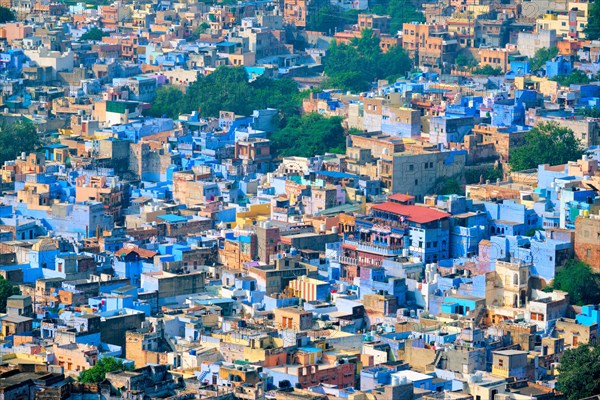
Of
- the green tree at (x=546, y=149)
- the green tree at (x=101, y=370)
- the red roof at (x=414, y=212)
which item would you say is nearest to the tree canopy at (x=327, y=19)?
the green tree at (x=546, y=149)

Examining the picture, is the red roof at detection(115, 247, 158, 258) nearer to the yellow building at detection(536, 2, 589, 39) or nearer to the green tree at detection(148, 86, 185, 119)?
the green tree at detection(148, 86, 185, 119)

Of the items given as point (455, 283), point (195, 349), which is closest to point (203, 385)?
point (195, 349)

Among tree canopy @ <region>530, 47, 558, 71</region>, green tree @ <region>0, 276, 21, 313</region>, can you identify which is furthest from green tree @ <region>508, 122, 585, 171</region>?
green tree @ <region>0, 276, 21, 313</region>

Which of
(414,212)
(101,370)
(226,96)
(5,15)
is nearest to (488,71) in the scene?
(226,96)

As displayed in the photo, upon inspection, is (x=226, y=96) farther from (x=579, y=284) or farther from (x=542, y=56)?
(x=579, y=284)

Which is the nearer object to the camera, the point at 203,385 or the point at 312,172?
the point at 203,385

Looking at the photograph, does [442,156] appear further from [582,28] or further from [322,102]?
[582,28]
